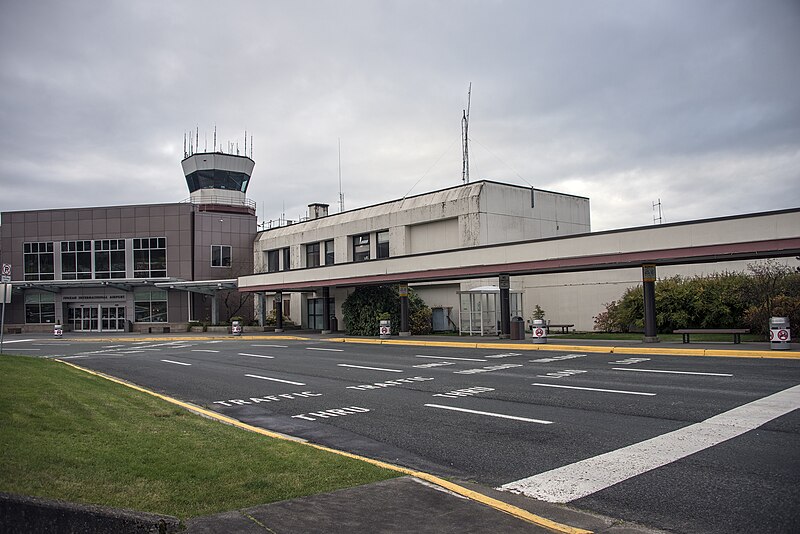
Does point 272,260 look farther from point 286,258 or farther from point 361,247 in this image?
point 361,247

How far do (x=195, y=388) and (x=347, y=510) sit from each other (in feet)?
36.4

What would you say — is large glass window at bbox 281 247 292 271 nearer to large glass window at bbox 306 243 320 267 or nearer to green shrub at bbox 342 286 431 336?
large glass window at bbox 306 243 320 267

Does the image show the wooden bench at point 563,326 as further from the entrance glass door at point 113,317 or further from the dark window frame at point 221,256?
the entrance glass door at point 113,317

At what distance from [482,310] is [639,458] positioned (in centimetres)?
2523

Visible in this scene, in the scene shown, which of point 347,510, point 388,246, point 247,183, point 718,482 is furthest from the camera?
point 247,183

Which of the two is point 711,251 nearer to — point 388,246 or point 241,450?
point 241,450

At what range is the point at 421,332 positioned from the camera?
36094mm

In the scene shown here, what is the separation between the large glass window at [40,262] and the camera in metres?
57.8

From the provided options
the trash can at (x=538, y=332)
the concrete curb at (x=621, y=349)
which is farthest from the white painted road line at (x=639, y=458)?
the trash can at (x=538, y=332)

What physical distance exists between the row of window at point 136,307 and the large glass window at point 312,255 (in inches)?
597

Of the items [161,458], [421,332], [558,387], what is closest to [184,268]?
[421,332]

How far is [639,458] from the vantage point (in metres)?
7.31

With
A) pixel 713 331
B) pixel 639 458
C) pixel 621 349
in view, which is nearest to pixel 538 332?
pixel 621 349

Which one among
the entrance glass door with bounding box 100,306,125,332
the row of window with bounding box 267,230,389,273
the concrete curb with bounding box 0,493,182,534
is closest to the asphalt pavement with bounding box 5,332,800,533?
the concrete curb with bounding box 0,493,182,534
